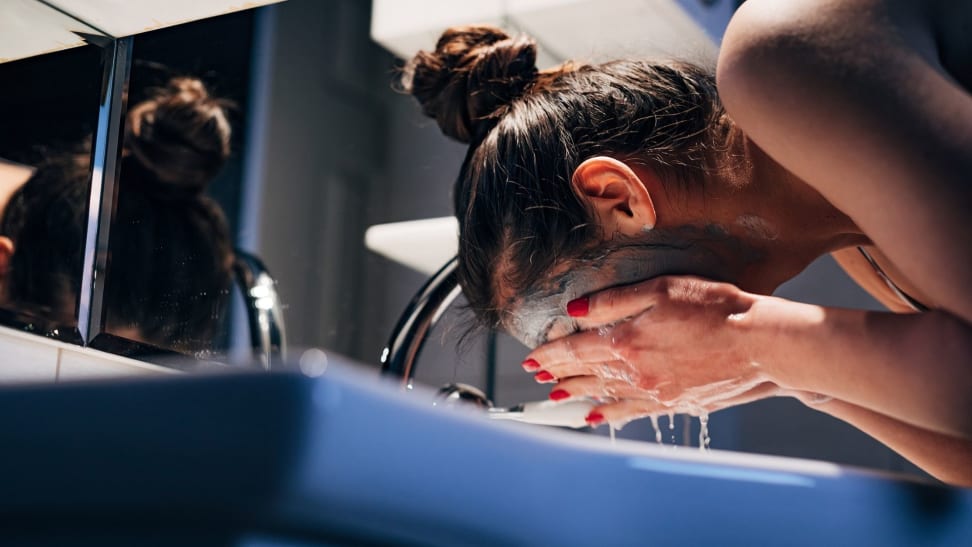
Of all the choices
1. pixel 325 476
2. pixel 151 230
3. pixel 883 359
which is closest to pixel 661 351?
pixel 883 359

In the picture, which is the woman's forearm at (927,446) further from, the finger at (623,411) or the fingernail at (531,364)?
the fingernail at (531,364)

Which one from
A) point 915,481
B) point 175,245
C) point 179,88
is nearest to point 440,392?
point 175,245

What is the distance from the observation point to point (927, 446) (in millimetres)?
773

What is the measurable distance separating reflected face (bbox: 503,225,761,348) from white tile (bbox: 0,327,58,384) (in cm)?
41

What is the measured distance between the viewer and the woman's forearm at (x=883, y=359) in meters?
0.50

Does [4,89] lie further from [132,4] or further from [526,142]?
[526,142]

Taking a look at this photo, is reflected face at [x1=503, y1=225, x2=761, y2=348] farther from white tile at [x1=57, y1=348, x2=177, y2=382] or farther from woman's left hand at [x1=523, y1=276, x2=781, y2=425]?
white tile at [x1=57, y1=348, x2=177, y2=382]

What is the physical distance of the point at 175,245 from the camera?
34.9 inches

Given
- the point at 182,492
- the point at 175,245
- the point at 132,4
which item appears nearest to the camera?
the point at 182,492

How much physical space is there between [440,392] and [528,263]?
0.19 meters

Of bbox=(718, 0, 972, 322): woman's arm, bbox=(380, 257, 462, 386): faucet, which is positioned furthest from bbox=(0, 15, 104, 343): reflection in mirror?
bbox=(718, 0, 972, 322): woman's arm

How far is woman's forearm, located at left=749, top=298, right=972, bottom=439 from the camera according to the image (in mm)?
500

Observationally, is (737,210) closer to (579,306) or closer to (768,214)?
(768,214)

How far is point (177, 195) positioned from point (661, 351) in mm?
497
